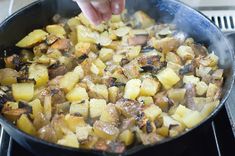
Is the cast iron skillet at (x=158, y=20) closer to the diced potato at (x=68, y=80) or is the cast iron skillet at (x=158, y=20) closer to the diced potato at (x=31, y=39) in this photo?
the diced potato at (x=31, y=39)

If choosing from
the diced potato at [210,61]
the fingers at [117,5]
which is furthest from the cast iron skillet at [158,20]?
the fingers at [117,5]

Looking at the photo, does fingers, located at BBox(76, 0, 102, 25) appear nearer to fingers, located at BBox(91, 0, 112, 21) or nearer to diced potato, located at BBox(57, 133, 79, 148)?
fingers, located at BBox(91, 0, 112, 21)

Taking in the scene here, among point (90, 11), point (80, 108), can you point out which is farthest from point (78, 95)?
point (90, 11)

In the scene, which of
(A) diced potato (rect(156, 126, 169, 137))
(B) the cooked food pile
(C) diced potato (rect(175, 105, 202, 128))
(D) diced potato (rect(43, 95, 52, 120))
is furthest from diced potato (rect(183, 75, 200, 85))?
(D) diced potato (rect(43, 95, 52, 120))

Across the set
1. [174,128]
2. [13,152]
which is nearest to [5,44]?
[13,152]

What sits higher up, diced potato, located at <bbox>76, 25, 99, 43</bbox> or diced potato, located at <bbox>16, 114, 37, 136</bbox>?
diced potato, located at <bbox>76, 25, 99, 43</bbox>

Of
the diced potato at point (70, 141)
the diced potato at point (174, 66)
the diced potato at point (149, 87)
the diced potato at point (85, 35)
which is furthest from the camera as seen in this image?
the diced potato at point (85, 35)

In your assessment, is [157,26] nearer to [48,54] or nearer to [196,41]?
[196,41]
